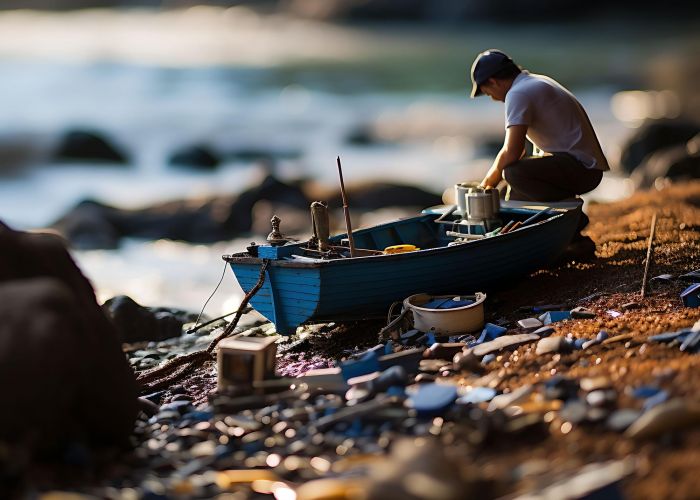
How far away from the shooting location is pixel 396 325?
8.99 metres

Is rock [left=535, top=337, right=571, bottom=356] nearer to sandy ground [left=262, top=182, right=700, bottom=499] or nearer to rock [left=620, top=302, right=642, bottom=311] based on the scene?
sandy ground [left=262, top=182, right=700, bottom=499]

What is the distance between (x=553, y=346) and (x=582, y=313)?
1.13 m

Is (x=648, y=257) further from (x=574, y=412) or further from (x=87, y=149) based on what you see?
(x=87, y=149)

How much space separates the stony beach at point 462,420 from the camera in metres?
5.34

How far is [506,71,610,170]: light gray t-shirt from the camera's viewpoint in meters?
10.2

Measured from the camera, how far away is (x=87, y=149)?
2972 cm

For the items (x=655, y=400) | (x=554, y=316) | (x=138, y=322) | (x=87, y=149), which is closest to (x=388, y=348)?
(x=554, y=316)

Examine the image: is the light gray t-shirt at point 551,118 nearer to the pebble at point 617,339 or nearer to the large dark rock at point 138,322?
the pebble at point 617,339

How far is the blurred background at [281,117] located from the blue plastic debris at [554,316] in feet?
Answer: 17.2

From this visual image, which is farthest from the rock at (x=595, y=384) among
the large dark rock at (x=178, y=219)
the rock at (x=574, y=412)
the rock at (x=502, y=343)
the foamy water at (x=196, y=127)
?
the large dark rock at (x=178, y=219)

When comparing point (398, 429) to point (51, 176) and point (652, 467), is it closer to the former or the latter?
point (652, 467)

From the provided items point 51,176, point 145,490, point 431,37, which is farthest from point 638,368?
point 431,37

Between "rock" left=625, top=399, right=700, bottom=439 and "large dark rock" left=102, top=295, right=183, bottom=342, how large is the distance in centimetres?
673

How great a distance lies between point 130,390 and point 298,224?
11.3 meters
